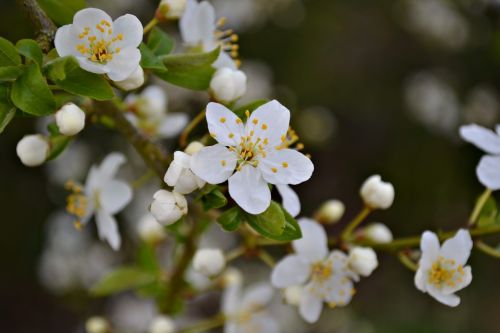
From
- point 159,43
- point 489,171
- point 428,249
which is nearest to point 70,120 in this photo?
point 159,43

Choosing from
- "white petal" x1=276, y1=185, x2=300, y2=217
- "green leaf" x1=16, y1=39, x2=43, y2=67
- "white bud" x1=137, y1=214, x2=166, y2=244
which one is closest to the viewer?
"green leaf" x1=16, y1=39, x2=43, y2=67

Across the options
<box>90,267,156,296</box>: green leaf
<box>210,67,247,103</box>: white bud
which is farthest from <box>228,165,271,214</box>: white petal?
<box>90,267,156,296</box>: green leaf

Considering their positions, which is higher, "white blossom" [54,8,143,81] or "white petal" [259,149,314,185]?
"white blossom" [54,8,143,81]

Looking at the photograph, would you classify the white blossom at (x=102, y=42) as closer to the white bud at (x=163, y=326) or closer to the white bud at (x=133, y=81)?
the white bud at (x=133, y=81)

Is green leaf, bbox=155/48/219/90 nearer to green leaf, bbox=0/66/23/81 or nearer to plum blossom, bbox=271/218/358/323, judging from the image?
green leaf, bbox=0/66/23/81

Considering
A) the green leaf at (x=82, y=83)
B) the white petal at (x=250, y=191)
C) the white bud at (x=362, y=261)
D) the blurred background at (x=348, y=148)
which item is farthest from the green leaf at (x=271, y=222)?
the blurred background at (x=348, y=148)

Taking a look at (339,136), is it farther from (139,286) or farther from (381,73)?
(139,286)
